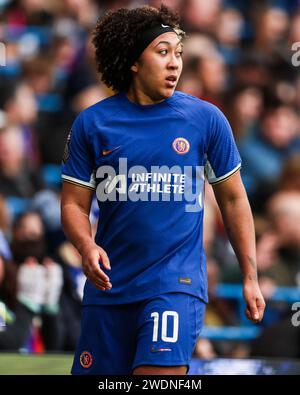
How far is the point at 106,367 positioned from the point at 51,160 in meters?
5.51

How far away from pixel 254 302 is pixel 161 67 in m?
1.13

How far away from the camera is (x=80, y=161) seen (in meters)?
5.21

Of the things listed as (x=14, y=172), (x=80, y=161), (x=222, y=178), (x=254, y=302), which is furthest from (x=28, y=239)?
(x=254, y=302)

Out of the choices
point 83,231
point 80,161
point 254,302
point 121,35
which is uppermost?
point 121,35

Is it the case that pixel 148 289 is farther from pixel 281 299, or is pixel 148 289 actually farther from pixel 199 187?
pixel 281 299

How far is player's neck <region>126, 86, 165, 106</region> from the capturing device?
5.25 meters

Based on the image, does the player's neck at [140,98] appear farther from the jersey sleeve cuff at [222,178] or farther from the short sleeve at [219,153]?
the jersey sleeve cuff at [222,178]

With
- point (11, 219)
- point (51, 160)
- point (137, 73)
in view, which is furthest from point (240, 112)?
point (137, 73)

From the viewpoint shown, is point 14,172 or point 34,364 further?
point 14,172

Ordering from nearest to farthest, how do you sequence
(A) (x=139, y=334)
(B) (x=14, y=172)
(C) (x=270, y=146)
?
(A) (x=139, y=334), (B) (x=14, y=172), (C) (x=270, y=146)

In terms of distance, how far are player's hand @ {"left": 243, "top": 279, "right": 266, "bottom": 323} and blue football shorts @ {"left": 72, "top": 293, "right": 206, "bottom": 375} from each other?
0.71 ft

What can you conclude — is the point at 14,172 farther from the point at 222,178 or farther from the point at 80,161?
the point at 222,178

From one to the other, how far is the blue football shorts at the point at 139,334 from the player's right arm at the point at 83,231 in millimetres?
212

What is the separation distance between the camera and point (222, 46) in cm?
1178
